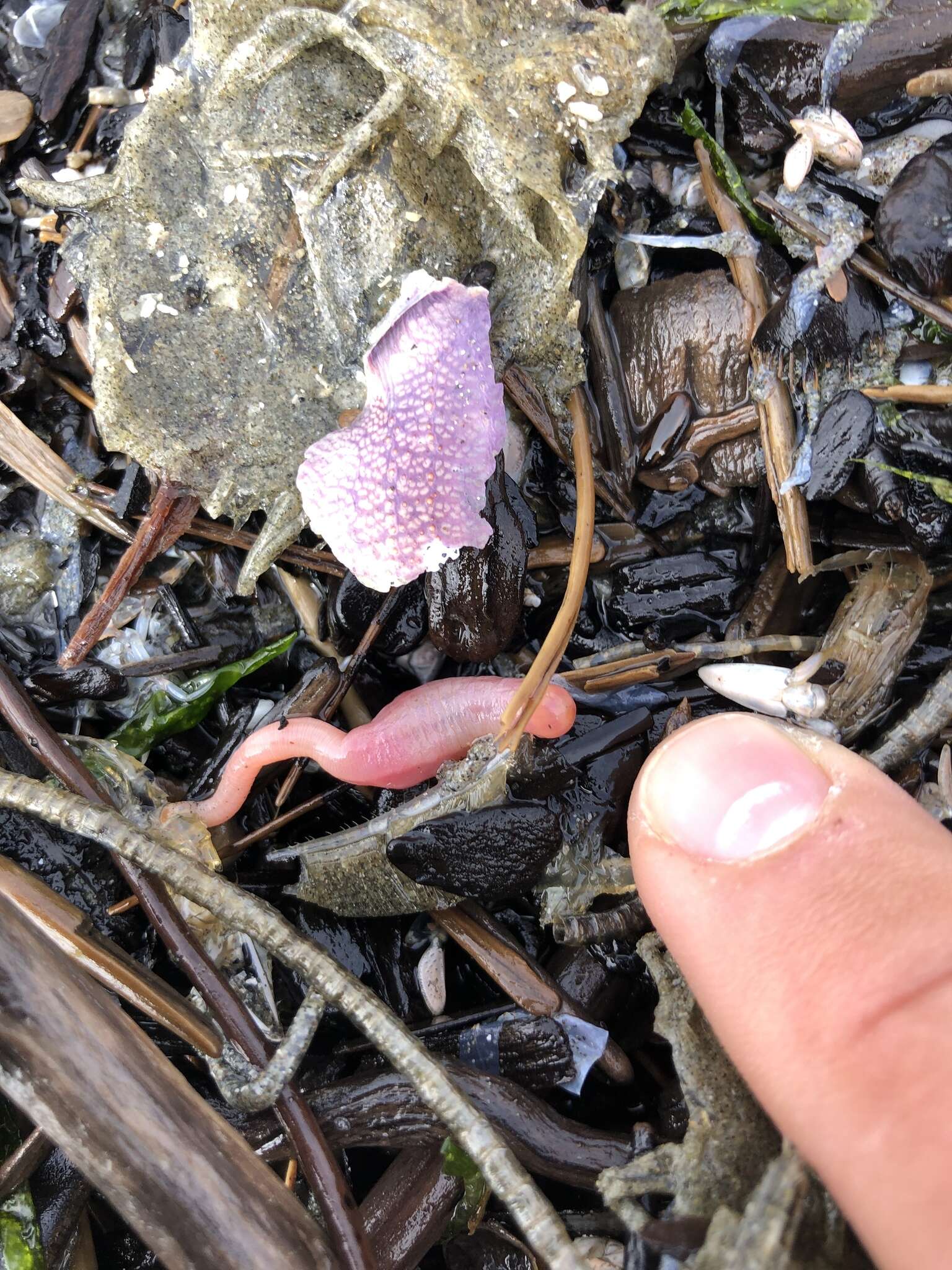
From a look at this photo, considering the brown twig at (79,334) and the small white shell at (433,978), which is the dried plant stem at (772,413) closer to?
the small white shell at (433,978)

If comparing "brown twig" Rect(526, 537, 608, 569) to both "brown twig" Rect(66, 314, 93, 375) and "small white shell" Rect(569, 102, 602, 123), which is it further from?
"brown twig" Rect(66, 314, 93, 375)

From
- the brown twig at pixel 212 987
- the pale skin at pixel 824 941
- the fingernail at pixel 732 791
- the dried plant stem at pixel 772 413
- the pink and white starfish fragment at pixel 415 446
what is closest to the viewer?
the pale skin at pixel 824 941

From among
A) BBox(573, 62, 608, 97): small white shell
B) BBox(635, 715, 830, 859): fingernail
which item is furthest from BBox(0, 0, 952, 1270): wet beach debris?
BBox(635, 715, 830, 859): fingernail

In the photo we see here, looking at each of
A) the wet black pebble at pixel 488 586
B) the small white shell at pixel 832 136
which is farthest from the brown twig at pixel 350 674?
the small white shell at pixel 832 136

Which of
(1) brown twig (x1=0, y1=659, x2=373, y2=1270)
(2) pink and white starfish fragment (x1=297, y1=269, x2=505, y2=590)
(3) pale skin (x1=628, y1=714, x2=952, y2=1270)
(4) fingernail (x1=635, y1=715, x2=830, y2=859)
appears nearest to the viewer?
(3) pale skin (x1=628, y1=714, x2=952, y2=1270)

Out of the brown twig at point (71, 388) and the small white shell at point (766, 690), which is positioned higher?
the brown twig at point (71, 388)

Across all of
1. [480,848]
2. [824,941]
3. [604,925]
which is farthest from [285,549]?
[824,941]
